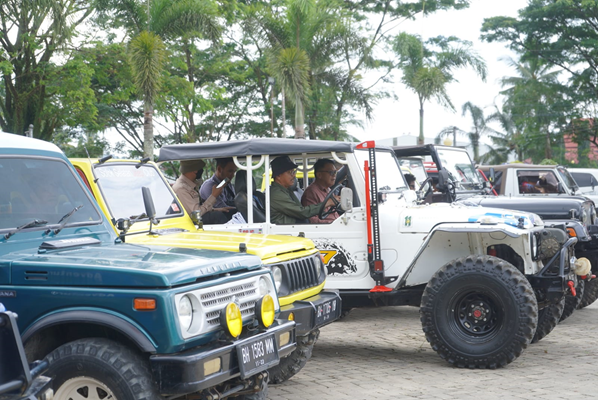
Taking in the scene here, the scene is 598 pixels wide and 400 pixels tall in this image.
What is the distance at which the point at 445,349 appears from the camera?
6.78 metres

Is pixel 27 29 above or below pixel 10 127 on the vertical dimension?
above

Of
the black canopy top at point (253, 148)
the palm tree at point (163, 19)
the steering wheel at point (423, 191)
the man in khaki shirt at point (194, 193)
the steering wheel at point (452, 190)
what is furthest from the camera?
the palm tree at point (163, 19)

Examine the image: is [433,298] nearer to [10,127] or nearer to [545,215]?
[545,215]

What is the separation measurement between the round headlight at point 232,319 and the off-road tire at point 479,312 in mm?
3076

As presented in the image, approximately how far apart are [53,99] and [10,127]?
142 cm

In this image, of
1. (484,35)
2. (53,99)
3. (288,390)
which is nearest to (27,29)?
(53,99)

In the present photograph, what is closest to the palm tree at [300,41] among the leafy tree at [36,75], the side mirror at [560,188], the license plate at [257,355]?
the leafy tree at [36,75]

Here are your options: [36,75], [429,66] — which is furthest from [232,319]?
[429,66]

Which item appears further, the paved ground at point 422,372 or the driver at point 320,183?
the driver at point 320,183

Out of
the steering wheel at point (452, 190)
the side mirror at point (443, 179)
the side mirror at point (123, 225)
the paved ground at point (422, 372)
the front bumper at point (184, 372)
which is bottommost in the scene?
the paved ground at point (422, 372)

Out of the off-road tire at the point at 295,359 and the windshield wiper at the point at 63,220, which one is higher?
the windshield wiper at the point at 63,220

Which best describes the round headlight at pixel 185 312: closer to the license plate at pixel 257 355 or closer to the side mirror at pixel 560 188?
the license plate at pixel 257 355

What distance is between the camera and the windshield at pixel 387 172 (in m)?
7.69

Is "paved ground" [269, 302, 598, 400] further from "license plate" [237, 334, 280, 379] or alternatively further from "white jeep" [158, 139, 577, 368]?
"license plate" [237, 334, 280, 379]
